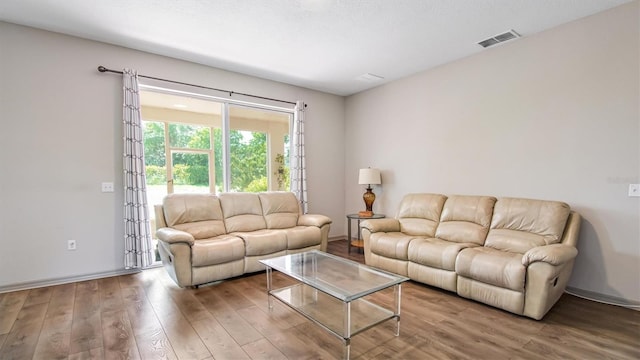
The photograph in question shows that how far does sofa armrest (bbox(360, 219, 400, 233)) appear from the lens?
12.4 ft

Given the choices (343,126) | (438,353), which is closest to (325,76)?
(343,126)

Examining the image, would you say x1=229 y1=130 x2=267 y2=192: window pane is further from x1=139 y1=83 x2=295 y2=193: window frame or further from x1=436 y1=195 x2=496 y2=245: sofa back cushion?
x1=436 y1=195 x2=496 y2=245: sofa back cushion

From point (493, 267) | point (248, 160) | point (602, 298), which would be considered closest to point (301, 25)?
point (248, 160)

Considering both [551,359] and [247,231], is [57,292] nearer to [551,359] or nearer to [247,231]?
[247,231]

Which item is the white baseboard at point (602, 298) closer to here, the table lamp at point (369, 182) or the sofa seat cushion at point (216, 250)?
the table lamp at point (369, 182)

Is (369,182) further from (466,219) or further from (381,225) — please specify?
(466,219)

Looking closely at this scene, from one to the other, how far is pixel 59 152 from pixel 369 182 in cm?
400

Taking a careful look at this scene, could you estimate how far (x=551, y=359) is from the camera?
194 centimetres

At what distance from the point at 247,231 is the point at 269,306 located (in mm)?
1440

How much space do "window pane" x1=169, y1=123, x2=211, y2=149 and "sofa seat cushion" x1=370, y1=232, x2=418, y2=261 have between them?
2852mm

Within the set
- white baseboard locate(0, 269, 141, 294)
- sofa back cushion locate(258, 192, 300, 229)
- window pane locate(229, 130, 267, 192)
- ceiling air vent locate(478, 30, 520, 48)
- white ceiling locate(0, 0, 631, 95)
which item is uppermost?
white ceiling locate(0, 0, 631, 95)

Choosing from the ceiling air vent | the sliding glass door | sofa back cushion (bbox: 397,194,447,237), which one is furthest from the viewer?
the sliding glass door

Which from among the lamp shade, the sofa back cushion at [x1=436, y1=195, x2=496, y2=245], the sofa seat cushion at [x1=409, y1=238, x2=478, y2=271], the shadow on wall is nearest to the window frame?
the lamp shade

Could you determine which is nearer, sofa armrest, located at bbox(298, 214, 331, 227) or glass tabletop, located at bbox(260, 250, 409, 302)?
glass tabletop, located at bbox(260, 250, 409, 302)
